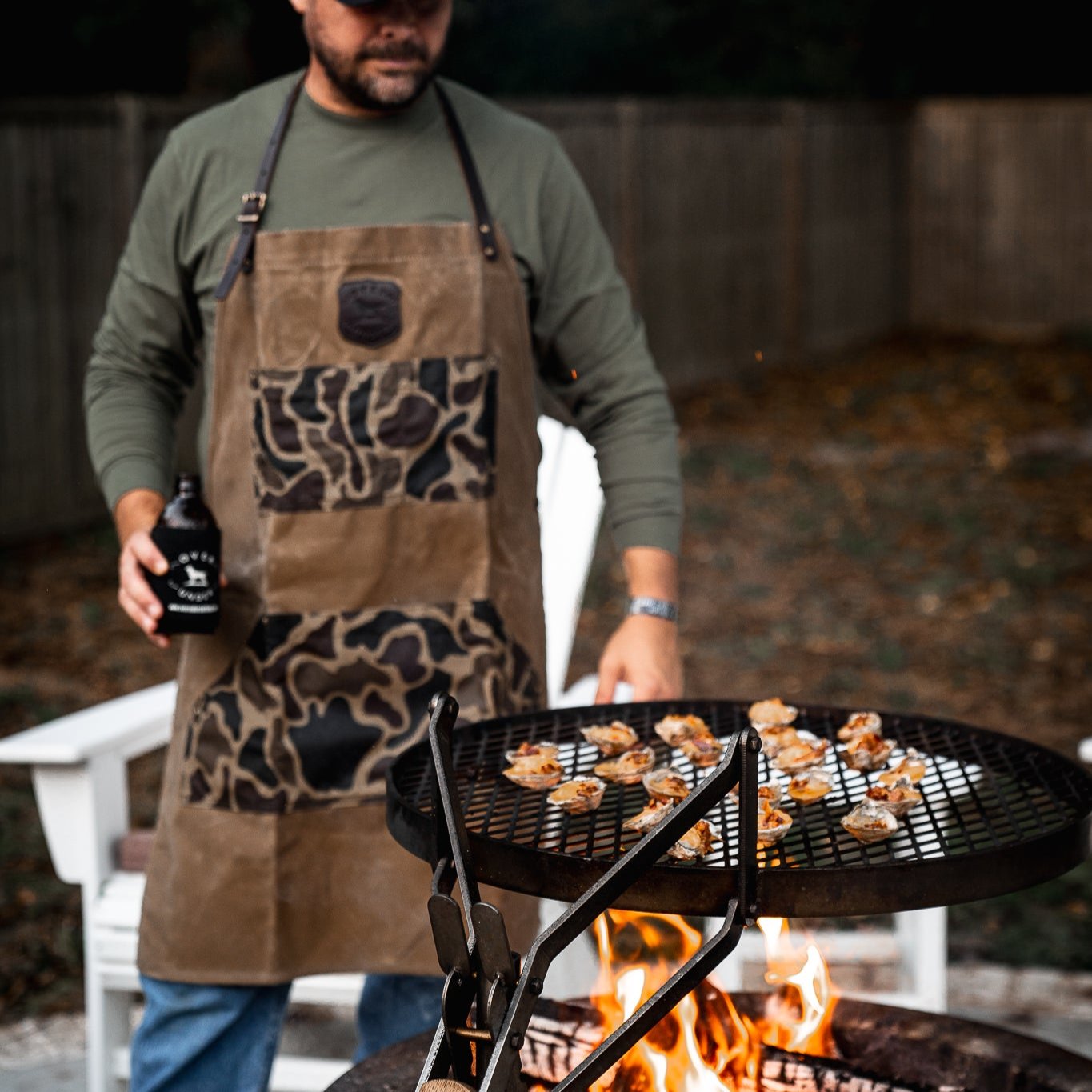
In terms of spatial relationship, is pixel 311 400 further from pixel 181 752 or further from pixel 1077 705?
pixel 1077 705

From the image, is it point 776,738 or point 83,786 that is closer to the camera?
point 776,738

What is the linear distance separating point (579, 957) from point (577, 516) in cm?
102

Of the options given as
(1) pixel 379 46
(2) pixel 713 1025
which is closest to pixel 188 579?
(1) pixel 379 46

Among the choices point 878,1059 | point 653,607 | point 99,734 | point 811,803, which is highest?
point 653,607

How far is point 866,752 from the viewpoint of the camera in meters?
2.01

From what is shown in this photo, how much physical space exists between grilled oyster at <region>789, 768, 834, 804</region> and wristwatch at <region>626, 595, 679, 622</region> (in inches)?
21.4

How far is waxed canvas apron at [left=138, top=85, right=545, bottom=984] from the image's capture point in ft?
7.75

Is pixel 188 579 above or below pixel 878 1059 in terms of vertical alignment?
above

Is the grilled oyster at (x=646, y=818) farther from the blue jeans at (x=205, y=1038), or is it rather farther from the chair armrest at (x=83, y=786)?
the chair armrest at (x=83, y=786)

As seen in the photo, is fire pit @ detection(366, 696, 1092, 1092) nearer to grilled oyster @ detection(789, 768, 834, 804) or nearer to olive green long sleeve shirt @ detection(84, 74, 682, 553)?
grilled oyster @ detection(789, 768, 834, 804)

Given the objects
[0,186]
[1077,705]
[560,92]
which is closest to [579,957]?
[1077,705]

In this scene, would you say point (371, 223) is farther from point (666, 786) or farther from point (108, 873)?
point (108, 873)

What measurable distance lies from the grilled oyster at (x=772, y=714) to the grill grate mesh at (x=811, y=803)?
33 millimetres

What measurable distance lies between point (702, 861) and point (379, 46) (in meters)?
1.24
